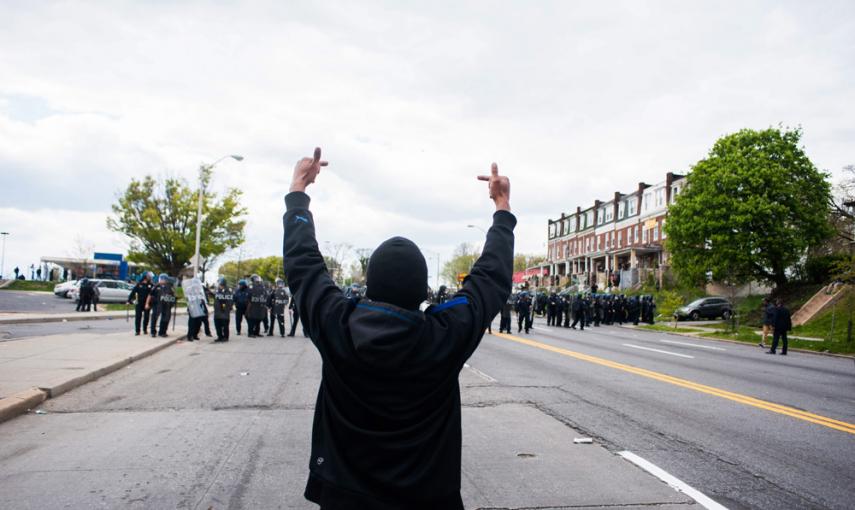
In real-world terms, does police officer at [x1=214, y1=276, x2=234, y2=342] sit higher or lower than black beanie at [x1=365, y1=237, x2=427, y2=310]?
lower

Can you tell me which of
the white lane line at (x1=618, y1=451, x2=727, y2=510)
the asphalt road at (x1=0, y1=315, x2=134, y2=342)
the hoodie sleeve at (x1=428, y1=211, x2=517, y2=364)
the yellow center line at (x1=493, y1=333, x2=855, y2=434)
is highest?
the hoodie sleeve at (x1=428, y1=211, x2=517, y2=364)

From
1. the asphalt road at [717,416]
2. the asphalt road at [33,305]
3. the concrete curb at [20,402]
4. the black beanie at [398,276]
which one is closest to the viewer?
the black beanie at [398,276]

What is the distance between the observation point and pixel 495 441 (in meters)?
6.58

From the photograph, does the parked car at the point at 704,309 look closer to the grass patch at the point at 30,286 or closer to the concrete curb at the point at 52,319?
the concrete curb at the point at 52,319

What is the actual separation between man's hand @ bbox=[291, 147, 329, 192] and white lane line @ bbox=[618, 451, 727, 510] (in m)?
3.90

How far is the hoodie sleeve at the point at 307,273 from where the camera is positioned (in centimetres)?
234

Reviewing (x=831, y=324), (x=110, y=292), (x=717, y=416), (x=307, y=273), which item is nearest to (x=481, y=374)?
(x=717, y=416)

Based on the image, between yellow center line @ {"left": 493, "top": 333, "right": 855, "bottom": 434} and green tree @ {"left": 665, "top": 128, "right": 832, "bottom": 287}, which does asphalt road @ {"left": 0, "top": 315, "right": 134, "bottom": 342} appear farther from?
green tree @ {"left": 665, "top": 128, "right": 832, "bottom": 287}

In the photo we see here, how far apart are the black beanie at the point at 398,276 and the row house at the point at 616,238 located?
161 feet

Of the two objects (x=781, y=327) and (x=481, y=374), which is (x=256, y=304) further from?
(x=781, y=327)

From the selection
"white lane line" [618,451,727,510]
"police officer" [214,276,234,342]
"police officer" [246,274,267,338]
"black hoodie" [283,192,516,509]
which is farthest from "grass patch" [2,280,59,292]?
"black hoodie" [283,192,516,509]

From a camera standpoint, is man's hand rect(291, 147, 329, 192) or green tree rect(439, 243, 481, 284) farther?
green tree rect(439, 243, 481, 284)

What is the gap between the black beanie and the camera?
2.26 metres

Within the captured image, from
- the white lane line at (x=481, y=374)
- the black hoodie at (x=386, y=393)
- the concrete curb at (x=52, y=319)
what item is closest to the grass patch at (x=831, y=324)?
the white lane line at (x=481, y=374)
